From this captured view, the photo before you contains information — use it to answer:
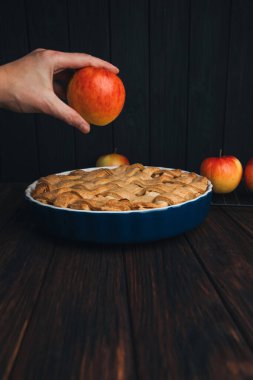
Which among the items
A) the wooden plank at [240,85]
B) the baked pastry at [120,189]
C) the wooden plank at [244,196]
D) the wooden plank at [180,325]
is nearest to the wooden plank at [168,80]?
the wooden plank at [240,85]

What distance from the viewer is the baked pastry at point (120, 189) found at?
A: 0.75 metres

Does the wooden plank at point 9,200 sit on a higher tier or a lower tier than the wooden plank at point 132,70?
lower

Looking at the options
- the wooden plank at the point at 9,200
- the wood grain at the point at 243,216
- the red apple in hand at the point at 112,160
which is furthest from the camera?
the red apple in hand at the point at 112,160

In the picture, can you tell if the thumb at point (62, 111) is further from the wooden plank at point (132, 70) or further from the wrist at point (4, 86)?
the wooden plank at point (132, 70)

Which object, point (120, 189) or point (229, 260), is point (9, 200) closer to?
point (120, 189)

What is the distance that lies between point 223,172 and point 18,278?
683 mm

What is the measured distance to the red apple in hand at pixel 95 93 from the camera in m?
0.80

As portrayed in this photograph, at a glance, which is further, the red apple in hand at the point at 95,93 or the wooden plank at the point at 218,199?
the wooden plank at the point at 218,199

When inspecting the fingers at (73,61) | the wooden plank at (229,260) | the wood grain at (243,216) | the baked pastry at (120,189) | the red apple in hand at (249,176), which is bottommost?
the wood grain at (243,216)

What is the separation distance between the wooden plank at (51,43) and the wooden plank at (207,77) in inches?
17.4

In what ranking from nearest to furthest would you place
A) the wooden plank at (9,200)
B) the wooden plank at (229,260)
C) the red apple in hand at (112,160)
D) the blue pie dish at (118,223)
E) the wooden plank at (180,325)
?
the wooden plank at (180,325), the wooden plank at (229,260), the blue pie dish at (118,223), the wooden plank at (9,200), the red apple in hand at (112,160)

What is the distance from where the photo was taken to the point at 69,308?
545 mm

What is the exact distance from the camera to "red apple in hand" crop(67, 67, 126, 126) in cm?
80

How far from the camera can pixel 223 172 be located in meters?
1.10
